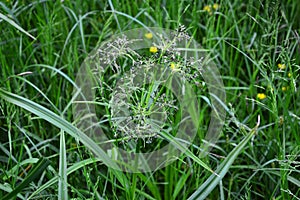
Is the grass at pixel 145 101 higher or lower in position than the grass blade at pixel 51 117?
lower

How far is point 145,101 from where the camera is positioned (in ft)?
3.64

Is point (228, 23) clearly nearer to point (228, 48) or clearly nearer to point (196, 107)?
point (228, 48)

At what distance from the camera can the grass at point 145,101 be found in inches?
51.5

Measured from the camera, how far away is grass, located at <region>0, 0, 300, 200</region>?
4.29 ft

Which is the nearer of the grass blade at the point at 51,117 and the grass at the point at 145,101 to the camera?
the grass blade at the point at 51,117

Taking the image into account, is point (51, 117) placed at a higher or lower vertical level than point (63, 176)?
higher

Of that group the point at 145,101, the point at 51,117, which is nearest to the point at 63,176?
the point at 51,117

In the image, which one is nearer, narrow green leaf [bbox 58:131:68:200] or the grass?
narrow green leaf [bbox 58:131:68:200]

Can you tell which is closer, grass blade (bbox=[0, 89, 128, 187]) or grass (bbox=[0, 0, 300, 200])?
grass blade (bbox=[0, 89, 128, 187])

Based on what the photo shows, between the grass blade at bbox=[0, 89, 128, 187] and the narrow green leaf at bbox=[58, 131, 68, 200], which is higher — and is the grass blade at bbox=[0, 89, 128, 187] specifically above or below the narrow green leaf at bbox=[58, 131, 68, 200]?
above

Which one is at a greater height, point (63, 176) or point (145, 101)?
point (145, 101)

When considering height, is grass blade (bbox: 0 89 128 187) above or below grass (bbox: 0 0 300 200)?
Result: above

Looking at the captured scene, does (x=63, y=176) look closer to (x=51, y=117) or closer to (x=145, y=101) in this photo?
(x=51, y=117)

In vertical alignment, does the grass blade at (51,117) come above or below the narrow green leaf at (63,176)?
above
